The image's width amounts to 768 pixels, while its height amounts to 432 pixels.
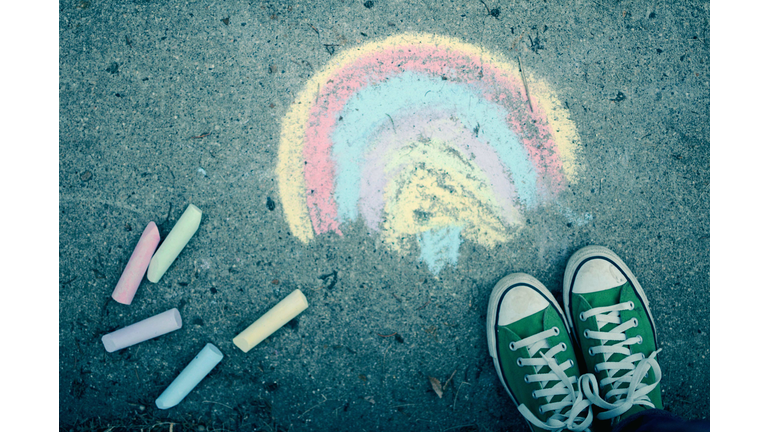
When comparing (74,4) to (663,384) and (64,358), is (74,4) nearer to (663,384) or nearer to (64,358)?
(64,358)

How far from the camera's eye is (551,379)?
2092 millimetres

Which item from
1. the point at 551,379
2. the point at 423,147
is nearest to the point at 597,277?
the point at 551,379

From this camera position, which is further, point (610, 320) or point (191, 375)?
point (610, 320)

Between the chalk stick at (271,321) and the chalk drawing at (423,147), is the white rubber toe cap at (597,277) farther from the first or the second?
the chalk stick at (271,321)

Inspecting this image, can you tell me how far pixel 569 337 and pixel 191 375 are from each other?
6.92 ft

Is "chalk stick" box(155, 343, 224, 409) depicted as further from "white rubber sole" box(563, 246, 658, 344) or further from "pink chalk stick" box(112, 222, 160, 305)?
"white rubber sole" box(563, 246, 658, 344)

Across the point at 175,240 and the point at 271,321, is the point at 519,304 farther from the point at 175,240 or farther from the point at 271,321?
the point at 175,240

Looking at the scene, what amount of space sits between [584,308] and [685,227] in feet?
2.61

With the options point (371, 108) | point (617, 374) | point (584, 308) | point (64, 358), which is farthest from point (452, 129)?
point (64, 358)

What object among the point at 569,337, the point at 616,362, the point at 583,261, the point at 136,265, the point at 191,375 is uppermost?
the point at 136,265

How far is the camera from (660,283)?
2232mm

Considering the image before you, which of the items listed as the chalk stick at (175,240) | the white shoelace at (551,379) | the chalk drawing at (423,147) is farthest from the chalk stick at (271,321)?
the white shoelace at (551,379)

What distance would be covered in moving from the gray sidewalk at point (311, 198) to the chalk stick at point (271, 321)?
13 centimetres

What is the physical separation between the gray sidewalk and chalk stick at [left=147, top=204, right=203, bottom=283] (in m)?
0.11
